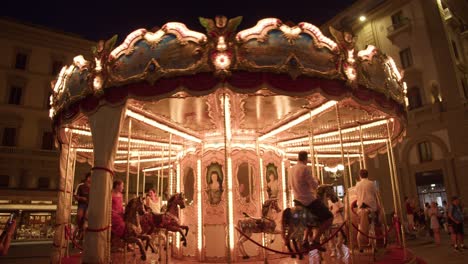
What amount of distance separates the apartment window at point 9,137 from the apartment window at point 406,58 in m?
28.9

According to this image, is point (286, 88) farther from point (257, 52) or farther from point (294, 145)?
point (294, 145)

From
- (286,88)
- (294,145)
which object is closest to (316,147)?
(294,145)

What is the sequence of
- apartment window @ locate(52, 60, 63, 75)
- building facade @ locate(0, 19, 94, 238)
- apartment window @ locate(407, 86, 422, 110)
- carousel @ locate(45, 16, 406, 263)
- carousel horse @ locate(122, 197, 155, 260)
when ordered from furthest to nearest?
apartment window @ locate(52, 60, 63, 75) < building facade @ locate(0, 19, 94, 238) < apartment window @ locate(407, 86, 422, 110) < carousel horse @ locate(122, 197, 155, 260) < carousel @ locate(45, 16, 406, 263)

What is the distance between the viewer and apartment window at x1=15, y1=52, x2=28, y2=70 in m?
28.9

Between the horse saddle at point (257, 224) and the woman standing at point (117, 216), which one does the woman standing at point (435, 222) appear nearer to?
the horse saddle at point (257, 224)

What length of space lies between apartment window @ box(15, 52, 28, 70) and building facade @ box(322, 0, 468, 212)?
27806 mm

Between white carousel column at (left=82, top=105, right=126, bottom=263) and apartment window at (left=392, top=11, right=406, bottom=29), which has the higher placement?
apartment window at (left=392, top=11, right=406, bottom=29)

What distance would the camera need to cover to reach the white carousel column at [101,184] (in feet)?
23.0

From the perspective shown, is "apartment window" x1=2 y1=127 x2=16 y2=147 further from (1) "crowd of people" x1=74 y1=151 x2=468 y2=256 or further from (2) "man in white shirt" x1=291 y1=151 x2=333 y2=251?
(2) "man in white shirt" x1=291 y1=151 x2=333 y2=251

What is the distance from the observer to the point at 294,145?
1393cm

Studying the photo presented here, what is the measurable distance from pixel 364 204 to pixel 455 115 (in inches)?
661

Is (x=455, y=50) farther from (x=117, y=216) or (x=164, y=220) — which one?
(x=117, y=216)

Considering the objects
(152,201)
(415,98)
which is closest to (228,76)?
(152,201)

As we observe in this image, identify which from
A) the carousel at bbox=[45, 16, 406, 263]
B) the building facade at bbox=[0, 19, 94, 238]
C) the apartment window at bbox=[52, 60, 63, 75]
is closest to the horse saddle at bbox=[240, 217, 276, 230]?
the carousel at bbox=[45, 16, 406, 263]
